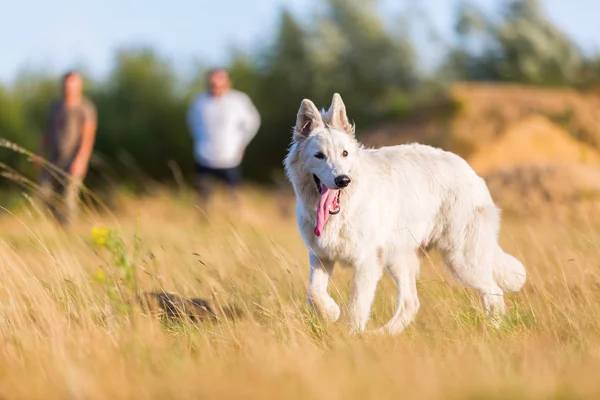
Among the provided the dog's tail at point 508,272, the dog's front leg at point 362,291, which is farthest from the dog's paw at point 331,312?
the dog's tail at point 508,272

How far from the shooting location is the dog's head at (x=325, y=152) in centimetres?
489

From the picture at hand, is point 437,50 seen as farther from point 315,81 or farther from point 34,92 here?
point 34,92

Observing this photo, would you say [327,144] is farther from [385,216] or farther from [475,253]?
[475,253]

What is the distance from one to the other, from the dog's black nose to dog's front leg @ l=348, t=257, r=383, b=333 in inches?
21.3

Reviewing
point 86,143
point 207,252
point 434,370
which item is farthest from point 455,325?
point 86,143

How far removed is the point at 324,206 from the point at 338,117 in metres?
0.66

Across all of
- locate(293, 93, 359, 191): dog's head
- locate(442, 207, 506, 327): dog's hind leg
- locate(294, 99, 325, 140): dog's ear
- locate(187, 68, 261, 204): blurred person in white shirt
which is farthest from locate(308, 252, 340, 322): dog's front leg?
locate(187, 68, 261, 204): blurred person in white shirt

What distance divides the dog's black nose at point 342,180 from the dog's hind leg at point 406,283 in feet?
3.07

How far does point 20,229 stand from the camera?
11.8 metres

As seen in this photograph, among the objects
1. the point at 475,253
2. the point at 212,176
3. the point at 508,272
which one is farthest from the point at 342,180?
the point at 212,176

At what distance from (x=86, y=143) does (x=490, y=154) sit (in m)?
7.59

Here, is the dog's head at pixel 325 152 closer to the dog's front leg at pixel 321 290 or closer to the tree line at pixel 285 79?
the dog's front leg at pixel 321 290

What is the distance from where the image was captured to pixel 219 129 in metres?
11.1

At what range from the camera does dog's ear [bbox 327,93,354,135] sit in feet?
17.0
